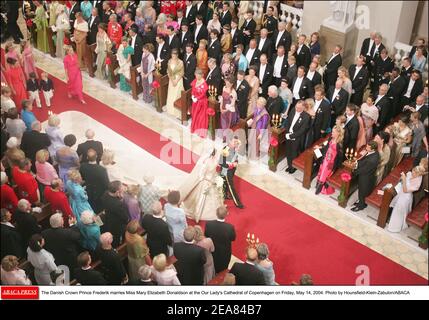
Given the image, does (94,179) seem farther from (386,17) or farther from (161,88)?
(386,17)

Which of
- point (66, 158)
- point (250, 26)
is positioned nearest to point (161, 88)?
point (250, 26)

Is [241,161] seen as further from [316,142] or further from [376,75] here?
[376,75]

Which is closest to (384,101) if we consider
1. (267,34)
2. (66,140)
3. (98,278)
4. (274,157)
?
(274,157)

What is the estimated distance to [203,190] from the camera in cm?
1055

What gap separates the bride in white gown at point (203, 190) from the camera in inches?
408

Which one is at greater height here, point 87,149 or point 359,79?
point 359,79

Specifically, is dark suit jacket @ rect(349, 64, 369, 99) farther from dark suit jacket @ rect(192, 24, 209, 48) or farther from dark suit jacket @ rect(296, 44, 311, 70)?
dark suit jacket @ rect(192, 24, 209, 48)

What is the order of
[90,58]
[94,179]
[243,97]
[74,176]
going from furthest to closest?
1. [90,58]
2. [243,97]
3. [94,179]
4. [74,176]

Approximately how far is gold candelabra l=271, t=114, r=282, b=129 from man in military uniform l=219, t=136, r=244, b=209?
1.33 meters

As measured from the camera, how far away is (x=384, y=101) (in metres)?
12.0

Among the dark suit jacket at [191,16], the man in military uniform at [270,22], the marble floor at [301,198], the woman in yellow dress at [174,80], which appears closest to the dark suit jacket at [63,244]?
the marble floor at [301,198]

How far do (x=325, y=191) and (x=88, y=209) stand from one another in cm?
444

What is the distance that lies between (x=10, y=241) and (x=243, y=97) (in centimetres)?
562

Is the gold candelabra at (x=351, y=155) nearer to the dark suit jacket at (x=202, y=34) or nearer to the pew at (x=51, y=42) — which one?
the dark suit jacket at (x=202, y=34)
